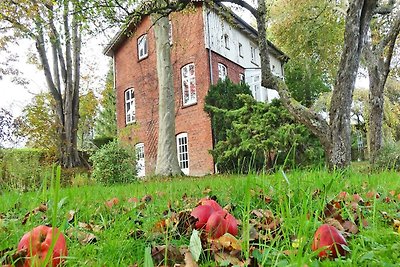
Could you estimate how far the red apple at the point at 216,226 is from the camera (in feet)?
4.15

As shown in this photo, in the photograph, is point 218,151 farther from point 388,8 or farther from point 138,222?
point 138,222

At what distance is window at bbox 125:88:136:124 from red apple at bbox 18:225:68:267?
62.9 feet

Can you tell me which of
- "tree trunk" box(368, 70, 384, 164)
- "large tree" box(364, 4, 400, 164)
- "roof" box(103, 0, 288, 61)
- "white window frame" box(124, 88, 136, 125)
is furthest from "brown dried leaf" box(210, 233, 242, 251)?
"white window frame" box(124, 88, 136, 125)

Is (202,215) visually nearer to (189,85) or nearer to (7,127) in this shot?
(7,127)

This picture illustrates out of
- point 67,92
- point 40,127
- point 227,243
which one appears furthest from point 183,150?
point 227,243

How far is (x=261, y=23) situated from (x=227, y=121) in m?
6.14

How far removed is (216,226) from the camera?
1.27 m

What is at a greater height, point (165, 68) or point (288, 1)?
point (288, 1)

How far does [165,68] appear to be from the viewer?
1217cm

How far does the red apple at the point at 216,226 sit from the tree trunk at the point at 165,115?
998 centimetres

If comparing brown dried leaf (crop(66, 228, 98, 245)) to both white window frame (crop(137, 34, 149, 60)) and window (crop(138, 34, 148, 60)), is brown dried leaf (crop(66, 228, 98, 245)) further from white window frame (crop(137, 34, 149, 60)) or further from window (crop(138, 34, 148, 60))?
window (crop(138, 34, 148, 60))

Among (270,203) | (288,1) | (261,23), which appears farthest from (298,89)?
(270,203)

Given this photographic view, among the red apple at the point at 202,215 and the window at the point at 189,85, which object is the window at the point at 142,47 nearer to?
the window at the point at 189,85

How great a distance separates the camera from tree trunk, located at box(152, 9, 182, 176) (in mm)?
11516
